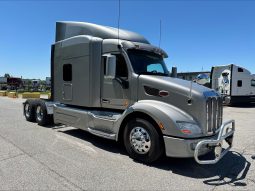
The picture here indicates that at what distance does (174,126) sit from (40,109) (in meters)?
6.59

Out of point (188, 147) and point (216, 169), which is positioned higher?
point (188, 147)

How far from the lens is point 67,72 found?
8367mm

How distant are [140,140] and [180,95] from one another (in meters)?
1.28

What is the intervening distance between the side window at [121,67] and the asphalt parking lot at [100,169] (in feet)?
6.20

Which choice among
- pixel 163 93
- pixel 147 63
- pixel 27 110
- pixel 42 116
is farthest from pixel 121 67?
pixel 27 110

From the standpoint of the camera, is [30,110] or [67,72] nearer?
[67,72]

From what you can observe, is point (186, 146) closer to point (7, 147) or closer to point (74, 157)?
point (74, 157)

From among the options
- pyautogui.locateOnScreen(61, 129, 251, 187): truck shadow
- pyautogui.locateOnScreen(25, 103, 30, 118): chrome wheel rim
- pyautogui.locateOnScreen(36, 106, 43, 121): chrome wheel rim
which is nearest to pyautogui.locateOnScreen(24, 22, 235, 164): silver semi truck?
pyautogui.locateOnScreen(61, 129, 251, 187): truck shadow

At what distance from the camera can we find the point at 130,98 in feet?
20.7

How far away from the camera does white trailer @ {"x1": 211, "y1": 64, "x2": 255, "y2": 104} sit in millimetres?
21172

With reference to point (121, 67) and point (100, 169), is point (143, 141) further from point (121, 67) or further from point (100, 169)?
point (121, 67)

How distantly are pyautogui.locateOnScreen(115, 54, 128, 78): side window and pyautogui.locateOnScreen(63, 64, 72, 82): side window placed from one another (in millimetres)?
2242

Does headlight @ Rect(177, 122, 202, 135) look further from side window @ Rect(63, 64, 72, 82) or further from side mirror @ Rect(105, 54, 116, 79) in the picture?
side window @ Rect(63, 64, 72, 82)

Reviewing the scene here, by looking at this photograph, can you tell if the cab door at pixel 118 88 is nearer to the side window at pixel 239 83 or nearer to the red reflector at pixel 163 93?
the red reflector at pixel 163 93
